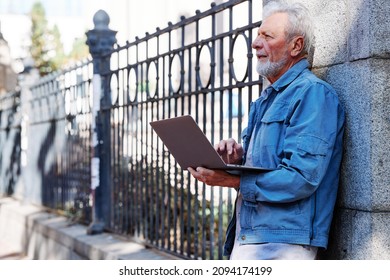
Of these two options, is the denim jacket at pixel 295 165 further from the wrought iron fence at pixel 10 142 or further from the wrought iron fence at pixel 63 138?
the wrought iron fence at pixel 10 142

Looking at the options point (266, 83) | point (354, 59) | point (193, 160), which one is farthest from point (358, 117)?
point (266, 83)

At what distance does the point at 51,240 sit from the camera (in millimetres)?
8328

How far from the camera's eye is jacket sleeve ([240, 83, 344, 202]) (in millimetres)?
2898

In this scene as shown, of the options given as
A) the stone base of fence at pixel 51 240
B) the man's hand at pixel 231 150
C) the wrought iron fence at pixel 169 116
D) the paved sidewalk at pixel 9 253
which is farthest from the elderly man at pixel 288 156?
the paved sidewalk at pixel 9 253

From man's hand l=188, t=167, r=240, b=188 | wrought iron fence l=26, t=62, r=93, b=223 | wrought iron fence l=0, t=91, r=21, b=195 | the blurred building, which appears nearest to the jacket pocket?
man's hand l=188, t=167, r=240, b=188

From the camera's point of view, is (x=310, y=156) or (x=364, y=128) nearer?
(x=310, y=156)

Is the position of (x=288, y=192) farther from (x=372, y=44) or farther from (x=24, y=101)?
(x=24, y=101)

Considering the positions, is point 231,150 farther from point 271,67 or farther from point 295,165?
point 295,165

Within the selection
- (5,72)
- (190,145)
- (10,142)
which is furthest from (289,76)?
(5,72)

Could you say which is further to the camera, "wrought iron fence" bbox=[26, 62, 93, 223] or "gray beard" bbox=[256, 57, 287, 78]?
"wrought iron fence" bbox=[26, 62, 93, 223]

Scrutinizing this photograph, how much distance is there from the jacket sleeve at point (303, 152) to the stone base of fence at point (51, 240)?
297 centimetres

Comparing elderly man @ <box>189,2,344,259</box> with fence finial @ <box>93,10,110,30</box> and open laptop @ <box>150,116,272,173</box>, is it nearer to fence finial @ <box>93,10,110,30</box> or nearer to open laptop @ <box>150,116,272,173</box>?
open laptop @ <box>150,116,272,173</box>

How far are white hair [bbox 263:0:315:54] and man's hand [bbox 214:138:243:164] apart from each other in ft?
1.75

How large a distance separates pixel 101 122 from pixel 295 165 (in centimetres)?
482
